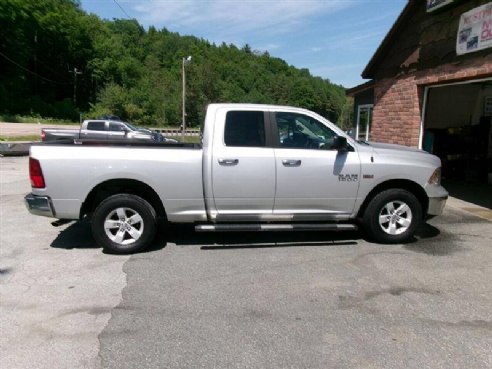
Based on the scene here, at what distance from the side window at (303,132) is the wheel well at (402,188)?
36.9 inches

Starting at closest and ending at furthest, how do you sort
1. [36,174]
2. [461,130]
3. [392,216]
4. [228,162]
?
1. [36,174]
2. [228,162]
3. [392,216]
4. [461,130]

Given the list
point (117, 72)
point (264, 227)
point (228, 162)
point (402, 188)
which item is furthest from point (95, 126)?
point (117, 72)

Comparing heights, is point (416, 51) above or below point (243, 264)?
above

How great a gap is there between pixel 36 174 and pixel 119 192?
1.01m

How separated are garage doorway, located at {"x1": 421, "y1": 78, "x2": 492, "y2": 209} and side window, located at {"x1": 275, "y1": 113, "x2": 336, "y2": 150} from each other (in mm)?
7363

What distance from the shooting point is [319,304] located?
3.95 meters

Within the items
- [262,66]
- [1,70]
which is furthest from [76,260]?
[262,66]

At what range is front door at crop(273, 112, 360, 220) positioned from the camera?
5422 mm

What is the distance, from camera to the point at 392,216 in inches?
225

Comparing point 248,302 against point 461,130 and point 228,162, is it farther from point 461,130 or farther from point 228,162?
point 461,130

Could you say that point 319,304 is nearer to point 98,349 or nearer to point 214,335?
point 214,335

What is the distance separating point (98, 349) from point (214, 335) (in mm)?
912

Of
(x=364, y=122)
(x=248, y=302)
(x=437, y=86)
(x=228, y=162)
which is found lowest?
(x=248, y=302)

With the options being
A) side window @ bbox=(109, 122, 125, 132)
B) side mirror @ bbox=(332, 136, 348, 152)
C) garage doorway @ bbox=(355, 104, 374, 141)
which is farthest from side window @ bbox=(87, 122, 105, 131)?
side mirror @ bbox=(332, 136, 348, 152)
